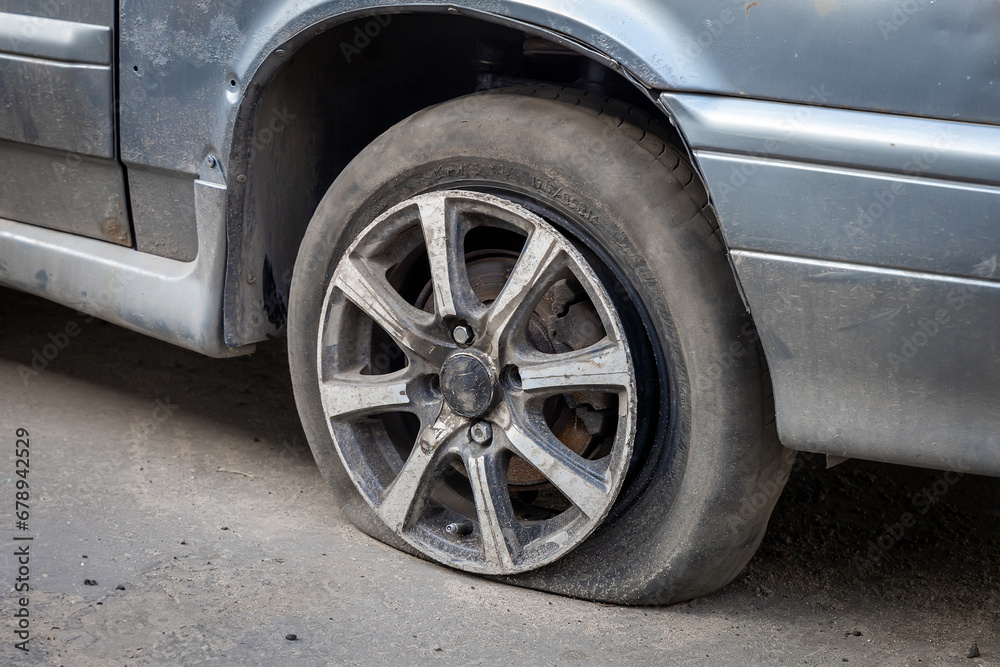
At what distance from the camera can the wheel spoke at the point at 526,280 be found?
180cm

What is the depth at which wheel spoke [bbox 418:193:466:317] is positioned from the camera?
6.25 ft

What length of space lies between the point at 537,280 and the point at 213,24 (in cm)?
85

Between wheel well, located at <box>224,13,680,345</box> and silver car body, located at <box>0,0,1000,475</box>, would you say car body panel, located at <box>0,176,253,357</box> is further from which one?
silver car body, located at <box>0,0,1000,475</box>

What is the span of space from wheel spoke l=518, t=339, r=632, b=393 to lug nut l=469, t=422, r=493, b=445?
128mm

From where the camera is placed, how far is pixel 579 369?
1809mm

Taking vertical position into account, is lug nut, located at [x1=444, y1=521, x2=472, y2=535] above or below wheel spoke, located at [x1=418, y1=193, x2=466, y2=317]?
below

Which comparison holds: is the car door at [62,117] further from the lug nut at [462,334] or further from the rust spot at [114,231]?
the lug nut at [462,334]

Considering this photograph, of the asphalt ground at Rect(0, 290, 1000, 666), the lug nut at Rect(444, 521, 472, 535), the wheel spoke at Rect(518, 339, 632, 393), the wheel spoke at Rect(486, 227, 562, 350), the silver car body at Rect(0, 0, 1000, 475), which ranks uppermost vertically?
the silver car body at Rect(0, 0, 1000, 475)

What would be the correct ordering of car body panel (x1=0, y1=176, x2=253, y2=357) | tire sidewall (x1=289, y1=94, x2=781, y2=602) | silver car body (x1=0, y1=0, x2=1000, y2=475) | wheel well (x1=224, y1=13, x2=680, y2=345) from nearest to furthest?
silver car body (x1=0, y1=0, x2=1000, y2=475) < tire sidewall (x1=289, y1=94, x2=781, y2=602) < wheel well (x1=224, y1=13, x2=680, y2=345) < car body panel (x1=0, y1=176, x2=253, y2=357)

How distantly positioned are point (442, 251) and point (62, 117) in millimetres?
1023

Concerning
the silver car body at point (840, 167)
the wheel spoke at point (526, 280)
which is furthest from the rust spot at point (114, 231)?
the wheel spoke at point (526, 280)

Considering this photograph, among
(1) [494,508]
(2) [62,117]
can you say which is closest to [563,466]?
(1) [494,508]

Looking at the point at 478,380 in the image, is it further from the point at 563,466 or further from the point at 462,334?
the point at 563,466
